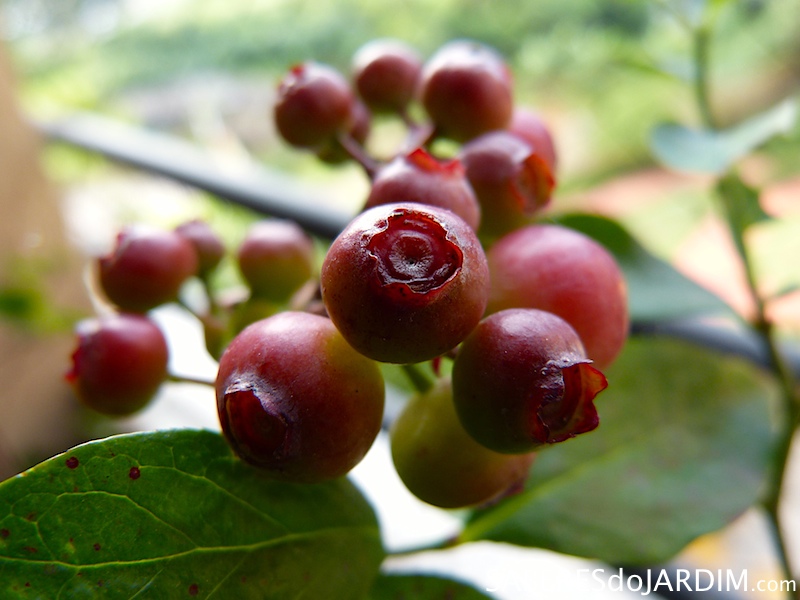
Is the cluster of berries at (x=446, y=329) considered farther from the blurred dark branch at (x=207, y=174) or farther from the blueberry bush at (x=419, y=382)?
the blurred dark branch at (x=207, y=174)

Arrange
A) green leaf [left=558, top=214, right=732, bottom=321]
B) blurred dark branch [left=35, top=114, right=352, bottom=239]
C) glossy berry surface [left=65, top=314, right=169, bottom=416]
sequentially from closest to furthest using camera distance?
glossy berry surface [left=65, top=314, right=169, bottom=416] → green leaf [left=558, top=214, right=732, bottom=321] → blurred dark branch [left=35, top=114, right=352, bottom=239]

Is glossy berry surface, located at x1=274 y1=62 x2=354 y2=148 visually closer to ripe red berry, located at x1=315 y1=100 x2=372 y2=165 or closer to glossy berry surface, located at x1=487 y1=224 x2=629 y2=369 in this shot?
ripe red berry, located at x1=315 y1=100 x2=372 y2=165

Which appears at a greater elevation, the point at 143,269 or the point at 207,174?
the point at 143,269

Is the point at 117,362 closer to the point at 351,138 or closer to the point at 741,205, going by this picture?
the point at 351,138

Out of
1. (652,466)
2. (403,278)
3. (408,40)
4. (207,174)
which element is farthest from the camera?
(408,40)

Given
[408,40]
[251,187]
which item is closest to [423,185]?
[251,187]

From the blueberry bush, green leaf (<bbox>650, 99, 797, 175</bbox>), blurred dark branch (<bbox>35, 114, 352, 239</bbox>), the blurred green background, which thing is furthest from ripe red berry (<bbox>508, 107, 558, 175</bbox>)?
the blurred green background
